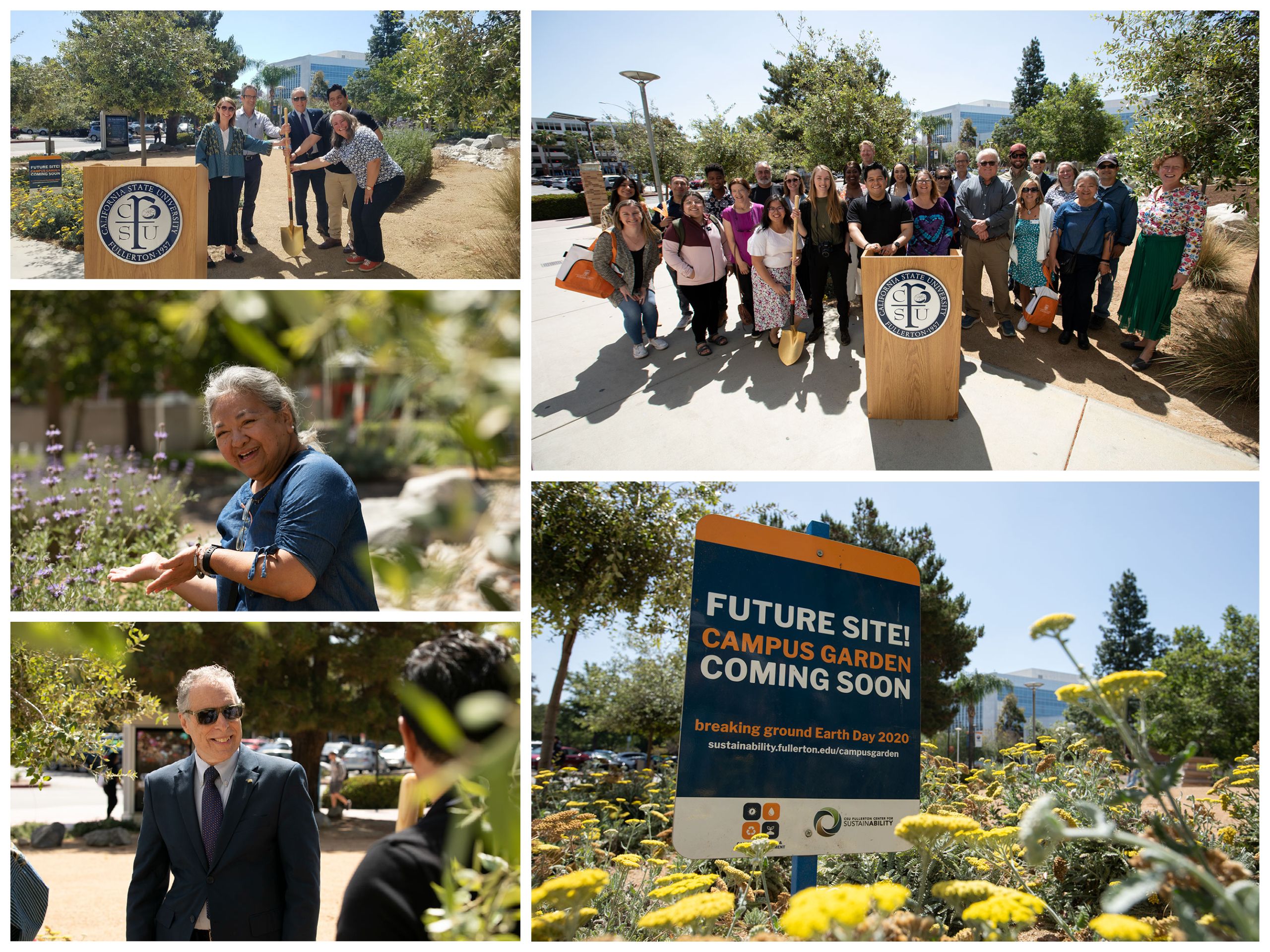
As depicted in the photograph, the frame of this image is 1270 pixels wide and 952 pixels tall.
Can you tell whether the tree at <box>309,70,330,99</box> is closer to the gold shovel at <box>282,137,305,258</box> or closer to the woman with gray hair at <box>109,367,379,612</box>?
the gold shovel at <box>282,137,305,258</box>

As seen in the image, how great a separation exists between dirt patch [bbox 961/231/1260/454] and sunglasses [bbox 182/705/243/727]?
550 cm

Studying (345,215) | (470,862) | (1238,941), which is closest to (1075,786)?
(1238,941)

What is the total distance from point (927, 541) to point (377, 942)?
15.2 m

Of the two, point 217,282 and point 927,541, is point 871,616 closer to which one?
point 217,282

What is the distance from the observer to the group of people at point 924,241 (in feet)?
18.7

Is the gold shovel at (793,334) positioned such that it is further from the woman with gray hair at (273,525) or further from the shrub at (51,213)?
the shrub at (51,213)

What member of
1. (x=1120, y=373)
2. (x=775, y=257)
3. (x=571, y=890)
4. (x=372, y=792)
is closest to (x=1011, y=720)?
(x=372, y=792)

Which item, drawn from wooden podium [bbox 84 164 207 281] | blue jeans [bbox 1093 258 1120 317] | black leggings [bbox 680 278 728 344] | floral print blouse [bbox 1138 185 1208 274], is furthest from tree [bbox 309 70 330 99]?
blue jeans [bbox 1093 258 1120 317]

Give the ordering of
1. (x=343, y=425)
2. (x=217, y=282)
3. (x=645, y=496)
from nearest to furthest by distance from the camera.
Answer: (x=217, y=282) → (x=343, y=425) → (x=645, y=496)

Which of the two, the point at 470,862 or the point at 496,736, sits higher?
the point at 496,736

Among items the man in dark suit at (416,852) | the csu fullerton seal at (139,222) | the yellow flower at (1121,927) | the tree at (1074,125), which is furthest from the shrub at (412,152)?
the tree at (1074,125)

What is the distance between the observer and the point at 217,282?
9.21 feet

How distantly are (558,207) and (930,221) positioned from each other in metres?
19.2

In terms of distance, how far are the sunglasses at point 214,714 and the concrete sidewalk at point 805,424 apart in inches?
102
